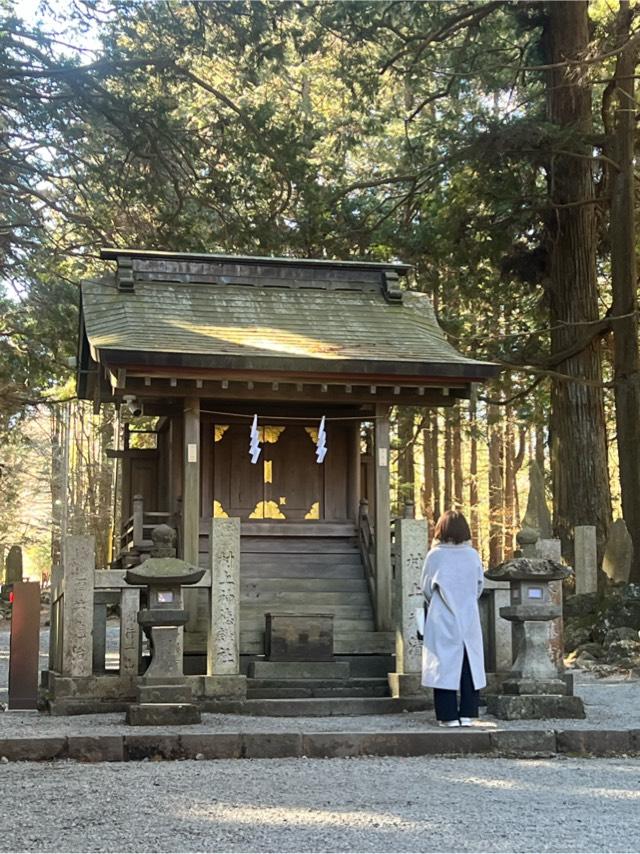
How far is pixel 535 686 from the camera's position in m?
8.38

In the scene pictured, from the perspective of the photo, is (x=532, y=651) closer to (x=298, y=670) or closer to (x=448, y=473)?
(x=298, y=670)

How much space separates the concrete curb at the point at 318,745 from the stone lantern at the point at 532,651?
1.03 m

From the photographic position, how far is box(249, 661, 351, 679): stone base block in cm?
1023

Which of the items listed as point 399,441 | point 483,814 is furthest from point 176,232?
point 483,814

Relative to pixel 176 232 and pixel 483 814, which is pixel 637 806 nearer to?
pixel 483 814

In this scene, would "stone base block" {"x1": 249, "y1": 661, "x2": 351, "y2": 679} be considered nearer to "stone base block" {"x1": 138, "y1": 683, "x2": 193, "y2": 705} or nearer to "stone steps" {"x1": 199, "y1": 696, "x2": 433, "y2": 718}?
"stone steps" {"x1": 199, "y1": 696, "x2": 433, "y2": 718}

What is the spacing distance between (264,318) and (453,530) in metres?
5.42

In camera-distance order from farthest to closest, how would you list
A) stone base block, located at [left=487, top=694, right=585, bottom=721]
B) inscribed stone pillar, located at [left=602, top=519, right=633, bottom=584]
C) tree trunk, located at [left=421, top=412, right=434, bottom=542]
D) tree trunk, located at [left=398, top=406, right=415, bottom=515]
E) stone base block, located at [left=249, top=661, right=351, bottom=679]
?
tree trunk, located at [left=421, top=412, right=434, bottom=542] → tree trunk, located at [left=398, top=406, right=415, bottom=515] → inscribed stone pillar, located at [left=602, top=519, right=633, bottom=584] → stone base block, located at [left=249, top=661, right=351, bottom=679] → stone base block, located at [left=487, top=694, right=585, bottom=721]

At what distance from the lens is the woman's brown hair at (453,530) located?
810 centimetres

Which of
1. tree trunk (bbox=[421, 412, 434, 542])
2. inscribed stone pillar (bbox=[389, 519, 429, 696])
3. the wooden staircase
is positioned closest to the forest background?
the wooden staircase

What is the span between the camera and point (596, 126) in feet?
61.5

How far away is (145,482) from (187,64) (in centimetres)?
710

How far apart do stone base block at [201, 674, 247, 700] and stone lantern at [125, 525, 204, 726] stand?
59 cm

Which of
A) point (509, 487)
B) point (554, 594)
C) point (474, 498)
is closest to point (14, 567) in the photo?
point (554, 594)
